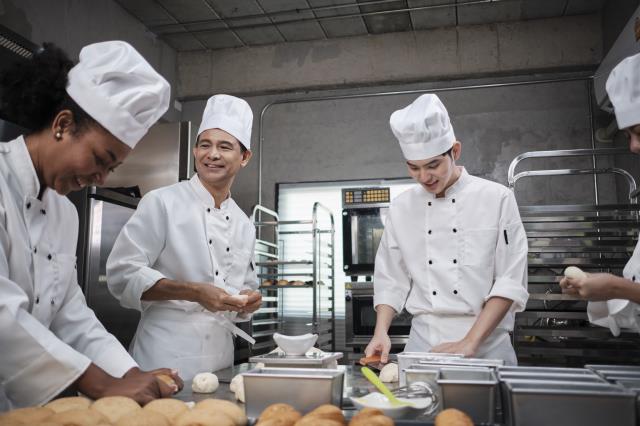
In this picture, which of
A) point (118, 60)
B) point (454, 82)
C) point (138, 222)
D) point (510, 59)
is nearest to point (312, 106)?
point (454, 82)

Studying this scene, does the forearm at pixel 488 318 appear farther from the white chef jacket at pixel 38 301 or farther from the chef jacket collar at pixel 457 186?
the white chef jacket at pixel 38 301

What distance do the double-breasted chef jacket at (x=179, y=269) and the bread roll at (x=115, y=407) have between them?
94 centimetres

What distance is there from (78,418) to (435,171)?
62.8 inches

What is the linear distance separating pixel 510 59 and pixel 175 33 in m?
3.50

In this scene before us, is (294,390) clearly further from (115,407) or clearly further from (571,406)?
(571,406)

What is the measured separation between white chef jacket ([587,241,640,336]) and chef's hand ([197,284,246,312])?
1303mm

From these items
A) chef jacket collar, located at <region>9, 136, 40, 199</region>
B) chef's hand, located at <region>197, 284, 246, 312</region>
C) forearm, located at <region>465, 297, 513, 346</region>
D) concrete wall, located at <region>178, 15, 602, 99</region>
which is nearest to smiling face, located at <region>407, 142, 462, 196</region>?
forearm, located at <region>465, 297, 513, 346</region>

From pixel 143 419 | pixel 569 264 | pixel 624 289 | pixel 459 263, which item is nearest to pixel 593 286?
pixel 624 289

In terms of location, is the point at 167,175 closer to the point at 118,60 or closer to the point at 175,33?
the point at 175,33

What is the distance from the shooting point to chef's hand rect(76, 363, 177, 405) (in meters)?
1.10

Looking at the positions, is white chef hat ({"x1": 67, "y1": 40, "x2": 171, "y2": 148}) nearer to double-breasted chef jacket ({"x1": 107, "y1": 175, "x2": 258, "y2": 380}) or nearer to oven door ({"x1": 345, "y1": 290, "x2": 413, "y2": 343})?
double-breasted chef jacket ({"x1": 107, "y1": 175, "x2": 258, "y2": 380})

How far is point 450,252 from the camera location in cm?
214

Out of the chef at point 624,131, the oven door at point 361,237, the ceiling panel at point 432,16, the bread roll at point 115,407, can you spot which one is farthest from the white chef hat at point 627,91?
the ceiling panel at point 432,16

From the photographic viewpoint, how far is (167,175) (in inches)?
160
